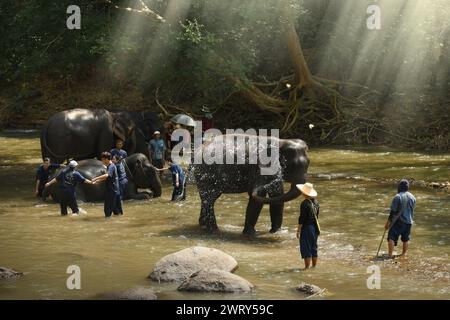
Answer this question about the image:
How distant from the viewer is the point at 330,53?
28906 mm

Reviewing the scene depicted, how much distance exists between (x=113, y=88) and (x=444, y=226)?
80.2 ft

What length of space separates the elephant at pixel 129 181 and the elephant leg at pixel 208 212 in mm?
3620

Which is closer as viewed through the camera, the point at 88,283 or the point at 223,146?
the point at 88,283

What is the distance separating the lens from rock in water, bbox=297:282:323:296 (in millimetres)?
9312

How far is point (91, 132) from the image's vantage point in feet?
64.4

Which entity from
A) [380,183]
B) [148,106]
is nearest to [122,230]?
[380,183]

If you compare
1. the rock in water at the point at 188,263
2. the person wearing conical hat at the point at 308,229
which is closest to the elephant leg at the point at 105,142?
the person wearing conical hat at the point at 308,229

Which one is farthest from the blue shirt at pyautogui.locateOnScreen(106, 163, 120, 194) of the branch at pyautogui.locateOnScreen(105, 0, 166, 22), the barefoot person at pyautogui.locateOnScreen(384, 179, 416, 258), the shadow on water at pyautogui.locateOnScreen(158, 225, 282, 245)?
the branch at pyautogui.locateOnScreen(105, 0, 166, 22)

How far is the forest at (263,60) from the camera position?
71.9 feet

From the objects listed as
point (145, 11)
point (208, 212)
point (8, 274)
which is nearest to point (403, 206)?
point (208, 212)

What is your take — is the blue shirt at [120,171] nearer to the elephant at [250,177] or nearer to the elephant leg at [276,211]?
the elephant at [250,177]

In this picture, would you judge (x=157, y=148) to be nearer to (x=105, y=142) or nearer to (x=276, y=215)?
(x=105, y=142)

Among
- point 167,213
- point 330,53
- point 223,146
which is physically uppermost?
point 330,53

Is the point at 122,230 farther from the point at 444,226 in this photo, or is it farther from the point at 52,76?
the point at 52,76
